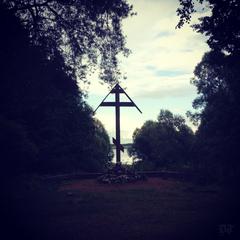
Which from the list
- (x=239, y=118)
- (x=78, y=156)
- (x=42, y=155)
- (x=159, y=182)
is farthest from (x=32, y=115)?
(x=78, y=156)

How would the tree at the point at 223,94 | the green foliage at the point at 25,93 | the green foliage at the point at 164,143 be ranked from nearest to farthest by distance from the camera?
the green foliage at the point at 25,93 < the tree at the point at 223,94 < the green foliage at the point at 164,143

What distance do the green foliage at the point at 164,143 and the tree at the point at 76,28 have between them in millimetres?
14306

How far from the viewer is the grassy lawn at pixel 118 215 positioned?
26.2 feet

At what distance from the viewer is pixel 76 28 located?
1309 centimetres

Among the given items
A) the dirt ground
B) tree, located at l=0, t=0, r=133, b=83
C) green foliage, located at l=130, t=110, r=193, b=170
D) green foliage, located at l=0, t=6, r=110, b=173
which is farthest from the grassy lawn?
green foliage, located at l=130, t=110, r=193, b=170

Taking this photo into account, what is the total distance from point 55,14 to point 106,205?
854 cm

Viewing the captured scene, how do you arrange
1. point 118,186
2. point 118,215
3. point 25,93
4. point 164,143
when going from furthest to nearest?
1. point 164,143
2. point 118,186
3. point 25,93
4. point 118,215

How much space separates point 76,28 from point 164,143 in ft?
67.1

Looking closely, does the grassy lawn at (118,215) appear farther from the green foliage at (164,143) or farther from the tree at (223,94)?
the green foliage at (164,143)

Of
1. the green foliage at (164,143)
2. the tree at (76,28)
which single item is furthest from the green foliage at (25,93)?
the green foliage at (164,143)

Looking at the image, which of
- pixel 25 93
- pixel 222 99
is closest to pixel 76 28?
pixel 25 93

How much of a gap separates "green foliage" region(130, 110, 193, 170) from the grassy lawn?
13.5m

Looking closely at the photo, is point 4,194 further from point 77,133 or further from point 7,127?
point 77,133

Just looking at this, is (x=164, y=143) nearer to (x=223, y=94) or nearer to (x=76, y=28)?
(x=223, y=94)
